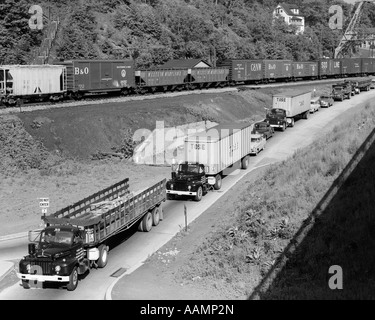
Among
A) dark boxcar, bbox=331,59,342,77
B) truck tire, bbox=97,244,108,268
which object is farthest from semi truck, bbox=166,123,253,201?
dark boxcar, bbox=331,59,342,77

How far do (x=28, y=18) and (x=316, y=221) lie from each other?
201ft

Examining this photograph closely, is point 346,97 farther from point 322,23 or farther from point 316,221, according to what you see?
point 322,23

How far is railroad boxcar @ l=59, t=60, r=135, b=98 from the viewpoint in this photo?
48906 millimetres

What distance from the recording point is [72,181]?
33.1 meters

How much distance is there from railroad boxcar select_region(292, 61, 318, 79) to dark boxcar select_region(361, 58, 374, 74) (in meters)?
16.1

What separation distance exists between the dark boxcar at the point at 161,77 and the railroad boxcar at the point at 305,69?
84.6 feet

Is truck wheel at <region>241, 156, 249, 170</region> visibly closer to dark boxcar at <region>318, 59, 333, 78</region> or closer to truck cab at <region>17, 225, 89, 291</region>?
truck cab at <region>17, 225, 89, 291</region>

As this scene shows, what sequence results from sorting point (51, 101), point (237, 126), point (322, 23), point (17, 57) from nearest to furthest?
point (237, 126) → point (51, 101) → point (17, 57) → point (322, 23)

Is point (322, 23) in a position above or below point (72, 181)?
above

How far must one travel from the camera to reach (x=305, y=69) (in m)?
86.4

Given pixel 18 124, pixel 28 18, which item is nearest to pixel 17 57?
pixel 28 18

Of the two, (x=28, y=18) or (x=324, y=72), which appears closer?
(x=28, y=18)

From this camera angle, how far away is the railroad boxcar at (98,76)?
160 ft

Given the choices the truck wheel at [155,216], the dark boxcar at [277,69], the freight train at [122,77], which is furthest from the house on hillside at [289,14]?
the truck wheel at [155,216]
